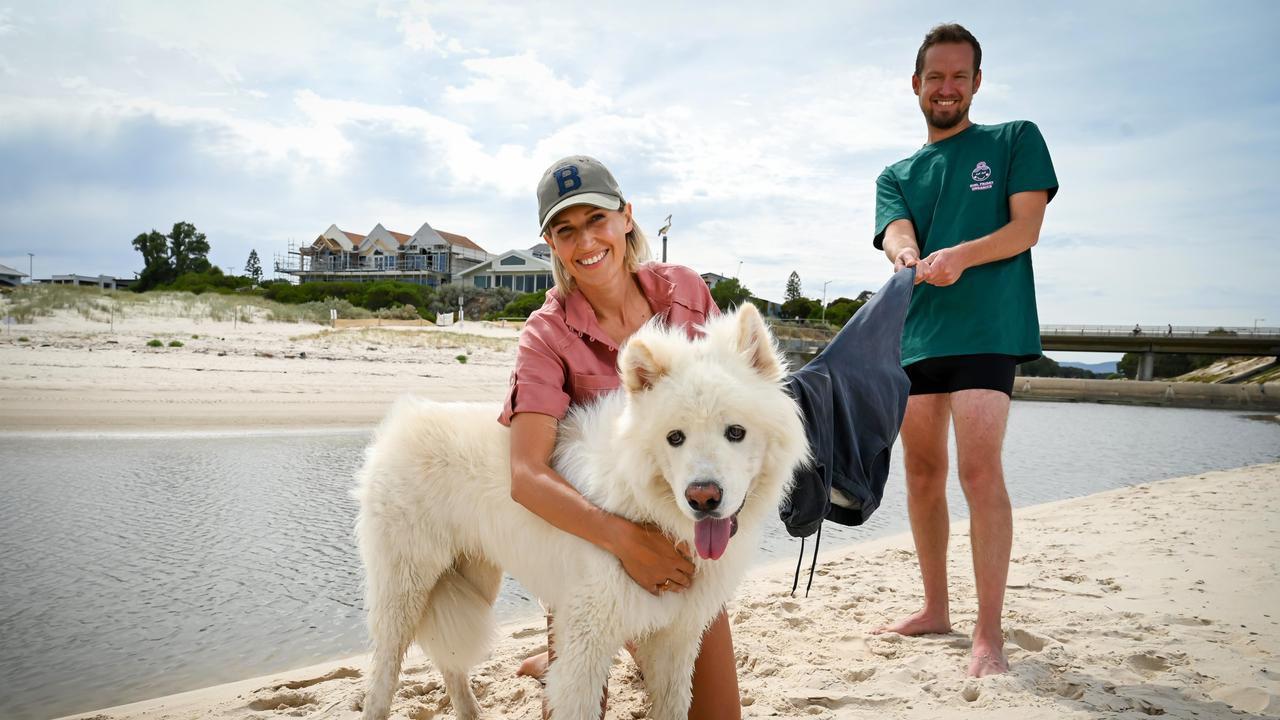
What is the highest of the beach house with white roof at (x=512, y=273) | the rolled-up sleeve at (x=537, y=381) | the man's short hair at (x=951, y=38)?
the beach house with white roof at (x=512, y=273)

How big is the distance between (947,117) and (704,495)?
2594mm

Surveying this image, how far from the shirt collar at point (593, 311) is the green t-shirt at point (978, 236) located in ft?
4.44

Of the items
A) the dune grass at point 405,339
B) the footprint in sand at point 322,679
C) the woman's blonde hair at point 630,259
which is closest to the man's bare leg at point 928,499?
the woman's blonde hair at point 630,259

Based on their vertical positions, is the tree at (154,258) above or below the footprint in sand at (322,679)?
above

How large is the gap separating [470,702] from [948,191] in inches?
135

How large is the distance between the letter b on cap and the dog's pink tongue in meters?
1.43

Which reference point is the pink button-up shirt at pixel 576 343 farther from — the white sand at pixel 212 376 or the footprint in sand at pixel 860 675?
the white sand at pixel 212 376

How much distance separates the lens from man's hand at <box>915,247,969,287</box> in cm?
296

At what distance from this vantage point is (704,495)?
76.9 inches

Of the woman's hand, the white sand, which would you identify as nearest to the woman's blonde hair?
the woman's hand

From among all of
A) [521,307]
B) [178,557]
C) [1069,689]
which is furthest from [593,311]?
[521,307]

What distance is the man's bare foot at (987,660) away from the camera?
306 cm

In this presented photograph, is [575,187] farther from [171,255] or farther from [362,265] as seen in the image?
[362,265]

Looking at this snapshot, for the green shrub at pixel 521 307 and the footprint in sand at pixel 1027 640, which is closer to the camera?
the footprint in sand at pixel 1027 640
